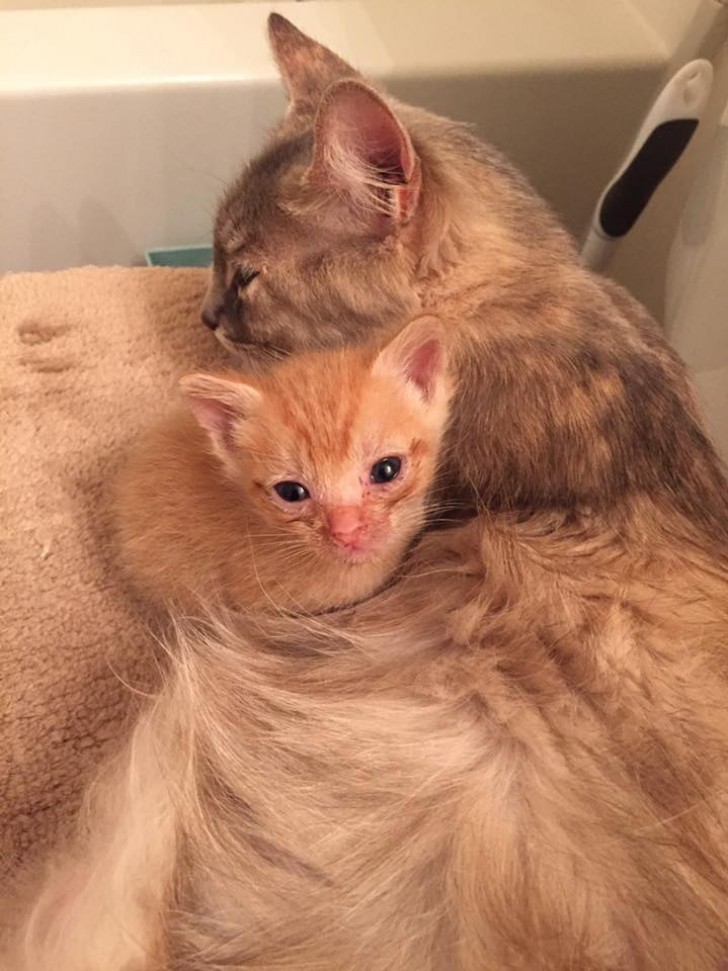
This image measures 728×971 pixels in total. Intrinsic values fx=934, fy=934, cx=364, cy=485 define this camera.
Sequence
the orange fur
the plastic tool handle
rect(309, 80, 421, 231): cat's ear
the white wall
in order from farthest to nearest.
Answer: the white wall
the plastic tool handle
rect(309, 80, 421, 231): cat's ear
the orange fur

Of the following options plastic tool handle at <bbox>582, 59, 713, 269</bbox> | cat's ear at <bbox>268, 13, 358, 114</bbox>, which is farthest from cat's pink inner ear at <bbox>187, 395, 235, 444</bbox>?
plastic tool handle at <bbox>582, 59, 713, 269</bbox>

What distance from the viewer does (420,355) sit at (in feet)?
3.21

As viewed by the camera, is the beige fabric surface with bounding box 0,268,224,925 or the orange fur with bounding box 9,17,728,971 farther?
the beige fabric surface with bounding box 0,268,224,925

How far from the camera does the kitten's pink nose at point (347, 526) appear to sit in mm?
946

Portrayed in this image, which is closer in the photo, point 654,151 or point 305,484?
point 305,484

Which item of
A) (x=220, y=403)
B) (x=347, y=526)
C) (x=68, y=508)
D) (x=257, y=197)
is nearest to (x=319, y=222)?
(x=257, y=197)

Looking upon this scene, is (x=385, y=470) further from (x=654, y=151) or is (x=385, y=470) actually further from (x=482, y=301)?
(x=654, y=151)

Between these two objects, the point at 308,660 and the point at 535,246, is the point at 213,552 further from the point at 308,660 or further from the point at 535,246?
the point at 535,246

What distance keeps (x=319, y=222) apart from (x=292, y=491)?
32 cm

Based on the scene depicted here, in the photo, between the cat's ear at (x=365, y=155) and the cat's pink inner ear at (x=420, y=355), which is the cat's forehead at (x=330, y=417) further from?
the cat's ear at (x=365, y=155)

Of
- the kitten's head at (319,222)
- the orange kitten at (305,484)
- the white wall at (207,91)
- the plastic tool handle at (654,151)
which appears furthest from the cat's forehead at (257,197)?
the plastic tool handle at (654,151)

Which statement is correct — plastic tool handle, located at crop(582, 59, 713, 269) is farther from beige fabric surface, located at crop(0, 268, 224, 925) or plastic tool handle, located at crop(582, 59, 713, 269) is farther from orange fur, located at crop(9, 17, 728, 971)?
beige fabric surface, located at crop(0, 268, 224, 925)

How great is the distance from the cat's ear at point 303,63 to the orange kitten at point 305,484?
0.40 metres

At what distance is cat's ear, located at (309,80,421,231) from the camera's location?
916 millimetres
